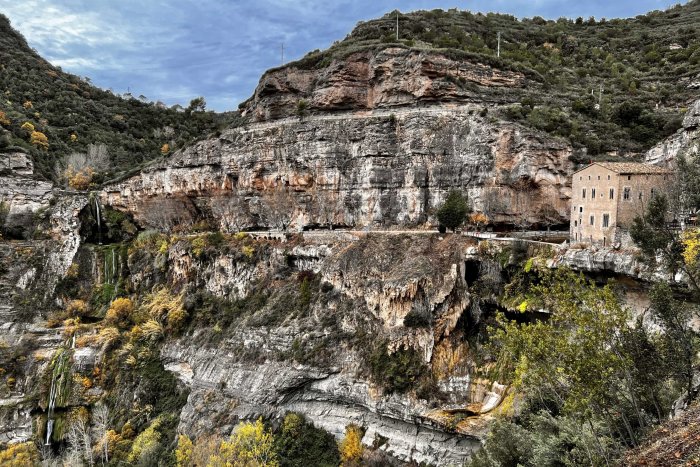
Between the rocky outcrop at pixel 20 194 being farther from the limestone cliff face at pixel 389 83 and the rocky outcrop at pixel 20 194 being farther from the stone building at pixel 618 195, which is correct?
the stone building at pixel 618 195

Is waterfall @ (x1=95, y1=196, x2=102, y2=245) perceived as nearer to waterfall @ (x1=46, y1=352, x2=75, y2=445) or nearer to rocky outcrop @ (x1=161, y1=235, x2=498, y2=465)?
waterfall @ (x1=46, y1=352, x2=75, y2=445)

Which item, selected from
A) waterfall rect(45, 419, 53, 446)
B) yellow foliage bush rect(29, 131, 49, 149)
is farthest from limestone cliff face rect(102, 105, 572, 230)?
waterfall rect(45, 419, 53, 446)

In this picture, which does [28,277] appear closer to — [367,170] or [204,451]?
[204,451]

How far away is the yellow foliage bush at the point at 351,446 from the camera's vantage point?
23.5 m

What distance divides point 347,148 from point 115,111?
58.2 metres

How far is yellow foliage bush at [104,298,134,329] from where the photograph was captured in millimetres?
37594

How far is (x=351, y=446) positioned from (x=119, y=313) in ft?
88.1

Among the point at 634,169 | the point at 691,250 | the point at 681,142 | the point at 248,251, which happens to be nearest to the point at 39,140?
the point at 248,251

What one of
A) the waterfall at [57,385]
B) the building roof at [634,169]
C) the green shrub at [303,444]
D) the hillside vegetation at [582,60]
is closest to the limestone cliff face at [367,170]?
the hillside vegetation at [582,60]

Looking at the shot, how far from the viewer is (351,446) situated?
78.7 feet

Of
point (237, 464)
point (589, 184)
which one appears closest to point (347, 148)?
point (589, 184)

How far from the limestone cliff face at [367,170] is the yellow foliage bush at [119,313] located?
1151cm

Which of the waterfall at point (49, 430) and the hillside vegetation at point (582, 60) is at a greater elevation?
the hillside vegetation at point (582, 60)

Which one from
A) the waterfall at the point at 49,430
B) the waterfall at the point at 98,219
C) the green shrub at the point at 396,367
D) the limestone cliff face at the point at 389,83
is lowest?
the waterfall at the point at 49,430
